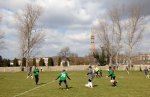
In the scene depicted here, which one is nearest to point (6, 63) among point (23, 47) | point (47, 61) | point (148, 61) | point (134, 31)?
point (47, 61)

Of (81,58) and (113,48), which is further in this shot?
(81,58)

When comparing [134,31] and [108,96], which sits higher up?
[134,31]

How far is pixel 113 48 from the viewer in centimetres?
9200

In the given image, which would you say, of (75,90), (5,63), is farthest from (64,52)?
(75,90)

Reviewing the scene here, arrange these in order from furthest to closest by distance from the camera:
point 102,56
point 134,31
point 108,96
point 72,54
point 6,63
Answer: point 72,54
point 6,63
point 102,56
point 134,31
point 108,96

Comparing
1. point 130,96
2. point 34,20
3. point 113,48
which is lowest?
point 130,96

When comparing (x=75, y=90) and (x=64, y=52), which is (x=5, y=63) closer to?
(x=64, y=52)

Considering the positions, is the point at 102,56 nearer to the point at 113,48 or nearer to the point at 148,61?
the point at 113,48

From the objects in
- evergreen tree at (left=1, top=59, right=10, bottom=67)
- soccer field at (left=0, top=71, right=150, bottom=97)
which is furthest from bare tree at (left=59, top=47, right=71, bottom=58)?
soccer field at (left=0, top=71, right=150, bottom=97)

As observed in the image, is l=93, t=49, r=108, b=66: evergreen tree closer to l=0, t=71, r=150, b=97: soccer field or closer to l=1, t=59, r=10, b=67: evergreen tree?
l=1, t=59, r=10, b=67: evergreen tree

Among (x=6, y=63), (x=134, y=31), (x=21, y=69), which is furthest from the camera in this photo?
(x=6, y=63)

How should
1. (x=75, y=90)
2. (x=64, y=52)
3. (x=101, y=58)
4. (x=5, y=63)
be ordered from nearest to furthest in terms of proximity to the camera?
(x=75, y=90) < (x=101, y=58) < (x=5, y=63) < (x=64, y=52)

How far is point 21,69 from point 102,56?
98.0ft

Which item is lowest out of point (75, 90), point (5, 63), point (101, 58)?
point (75, 90)
